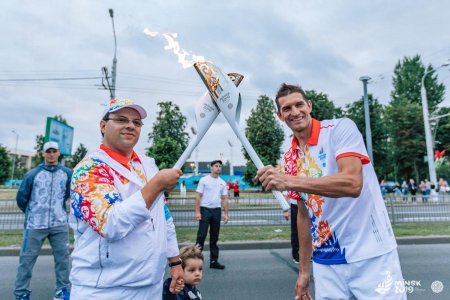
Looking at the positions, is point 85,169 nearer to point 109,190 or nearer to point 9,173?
point 109,190

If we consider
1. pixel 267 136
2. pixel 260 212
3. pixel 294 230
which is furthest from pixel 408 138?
pixel 294 230

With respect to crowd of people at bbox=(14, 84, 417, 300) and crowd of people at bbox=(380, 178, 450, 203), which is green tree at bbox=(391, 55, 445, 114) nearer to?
crowd of people at bbox=(380, 178, 450, 203)

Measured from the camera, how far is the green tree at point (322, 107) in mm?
34375

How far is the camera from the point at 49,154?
4.55 m

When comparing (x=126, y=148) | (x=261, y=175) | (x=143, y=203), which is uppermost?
(x=126, y=148)

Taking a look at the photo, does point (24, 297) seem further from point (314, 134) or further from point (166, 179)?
point (314, 134)

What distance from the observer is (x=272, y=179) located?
1733mm

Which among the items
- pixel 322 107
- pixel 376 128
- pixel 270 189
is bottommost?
pixel 270 189

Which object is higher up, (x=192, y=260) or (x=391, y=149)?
(x=391, y=149)

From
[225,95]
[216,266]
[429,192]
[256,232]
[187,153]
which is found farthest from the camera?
[429,192]

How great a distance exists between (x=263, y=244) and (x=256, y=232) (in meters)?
1.54

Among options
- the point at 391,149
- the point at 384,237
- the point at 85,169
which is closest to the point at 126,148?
the point at 85,169

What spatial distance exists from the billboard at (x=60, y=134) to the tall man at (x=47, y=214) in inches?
245

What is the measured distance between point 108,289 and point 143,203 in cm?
54
